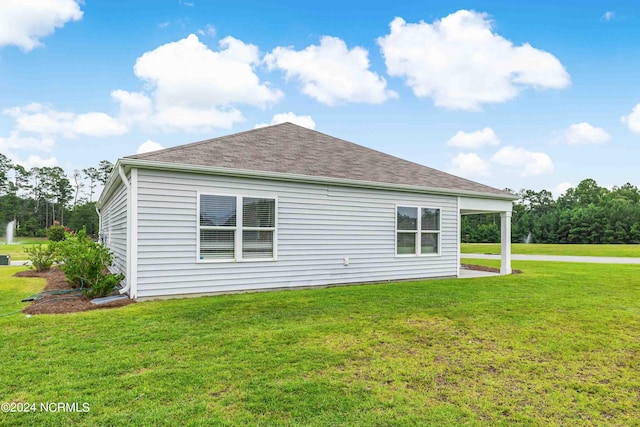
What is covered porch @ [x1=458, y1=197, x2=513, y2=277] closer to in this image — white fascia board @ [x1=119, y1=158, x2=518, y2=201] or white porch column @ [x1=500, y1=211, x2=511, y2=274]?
white porch column @ [x1=500, y1=211, x2=511, y2=274]

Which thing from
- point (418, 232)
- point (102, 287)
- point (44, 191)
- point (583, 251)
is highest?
point (44, 191)

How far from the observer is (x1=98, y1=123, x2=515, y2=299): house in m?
6.76

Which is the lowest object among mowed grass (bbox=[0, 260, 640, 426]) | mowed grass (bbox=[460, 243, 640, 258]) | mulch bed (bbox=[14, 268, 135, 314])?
mowed grass (bbox=[460, 243, 640, 258])

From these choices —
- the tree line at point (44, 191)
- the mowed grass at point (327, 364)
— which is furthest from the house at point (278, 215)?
the tree line at point (44, 191)

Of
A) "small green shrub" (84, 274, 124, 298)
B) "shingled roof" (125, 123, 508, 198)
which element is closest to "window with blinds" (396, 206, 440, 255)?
"shingled roof" (125, 123, 508, 198)

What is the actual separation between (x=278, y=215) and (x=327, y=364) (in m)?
4.69

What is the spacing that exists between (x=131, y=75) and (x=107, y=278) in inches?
512

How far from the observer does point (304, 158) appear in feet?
30.2

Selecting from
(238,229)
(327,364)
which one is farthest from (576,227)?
(327,364)

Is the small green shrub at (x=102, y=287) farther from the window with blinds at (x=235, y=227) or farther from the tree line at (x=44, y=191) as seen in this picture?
the tree line at (x=44, y=191)

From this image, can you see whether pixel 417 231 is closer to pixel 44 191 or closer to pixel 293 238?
pixel 293 238

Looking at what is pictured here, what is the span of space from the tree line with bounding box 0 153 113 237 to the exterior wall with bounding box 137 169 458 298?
49.9 metres

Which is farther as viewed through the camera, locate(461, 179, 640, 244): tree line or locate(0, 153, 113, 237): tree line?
locate(0, 153, 113, 237): tree line

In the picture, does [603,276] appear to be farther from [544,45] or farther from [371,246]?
[544,45]
